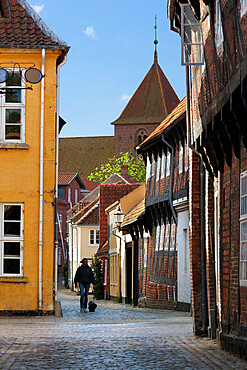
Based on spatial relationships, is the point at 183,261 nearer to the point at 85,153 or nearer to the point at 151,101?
the point at 151,101

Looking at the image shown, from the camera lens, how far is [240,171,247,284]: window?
10.3 metres

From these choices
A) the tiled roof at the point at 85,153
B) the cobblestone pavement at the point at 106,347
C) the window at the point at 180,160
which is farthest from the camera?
the tiled roof at the point at 85,153

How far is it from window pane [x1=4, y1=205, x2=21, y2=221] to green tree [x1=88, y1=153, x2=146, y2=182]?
66.9 meters

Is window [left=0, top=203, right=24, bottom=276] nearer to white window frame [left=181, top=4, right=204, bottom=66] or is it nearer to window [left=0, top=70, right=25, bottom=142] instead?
window [left=0, top=70, right=25, bottom=142]

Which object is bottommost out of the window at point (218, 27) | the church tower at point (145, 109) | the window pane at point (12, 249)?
the window pane at point (12, 249)

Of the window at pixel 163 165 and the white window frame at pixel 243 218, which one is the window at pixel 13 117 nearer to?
the window at pixel 163 165

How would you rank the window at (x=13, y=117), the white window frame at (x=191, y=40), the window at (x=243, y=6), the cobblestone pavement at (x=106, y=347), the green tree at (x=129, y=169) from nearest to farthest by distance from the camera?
the cobblestone pavement at (x=106, y=347)
the window at (x=243, y=6)
the white window frame at (x=191, y=40)
the window at (x=13, y=117)
the green tree at (x=129, y=169)

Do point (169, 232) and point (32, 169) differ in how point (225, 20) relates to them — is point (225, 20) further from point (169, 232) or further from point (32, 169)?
point (169, 232)

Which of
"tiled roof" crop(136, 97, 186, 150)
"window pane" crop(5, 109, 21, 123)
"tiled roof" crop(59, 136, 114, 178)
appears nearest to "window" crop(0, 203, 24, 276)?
"window pane" crop(5, 109, 21, 123)

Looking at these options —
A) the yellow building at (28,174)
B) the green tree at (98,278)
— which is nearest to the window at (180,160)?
the yellow building at (28,174)

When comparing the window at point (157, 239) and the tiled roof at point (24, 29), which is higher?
the tiled roof at point (24, 29)

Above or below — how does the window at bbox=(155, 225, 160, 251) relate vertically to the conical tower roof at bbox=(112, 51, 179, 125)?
below

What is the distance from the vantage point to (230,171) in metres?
11.4

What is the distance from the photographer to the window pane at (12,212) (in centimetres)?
1955
